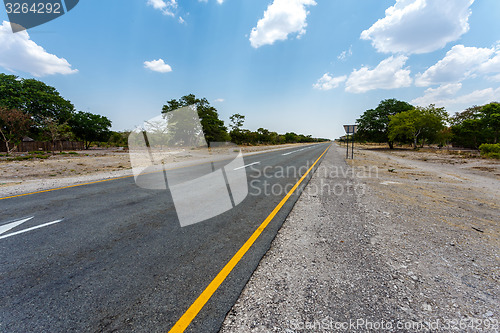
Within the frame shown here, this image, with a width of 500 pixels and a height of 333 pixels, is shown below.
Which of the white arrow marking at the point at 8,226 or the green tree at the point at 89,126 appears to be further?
the green tree at the point at 89,126

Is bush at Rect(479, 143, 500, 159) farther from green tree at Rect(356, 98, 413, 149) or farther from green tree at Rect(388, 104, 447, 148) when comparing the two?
green tree at Rect(356, 98, 413, 149)

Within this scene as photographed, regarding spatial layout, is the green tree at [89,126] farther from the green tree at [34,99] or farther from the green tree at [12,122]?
the green tree at [12,122]

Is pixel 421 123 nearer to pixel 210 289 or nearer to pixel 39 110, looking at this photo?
pixel 210 289

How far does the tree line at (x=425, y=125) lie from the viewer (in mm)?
32812

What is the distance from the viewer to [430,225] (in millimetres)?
3969

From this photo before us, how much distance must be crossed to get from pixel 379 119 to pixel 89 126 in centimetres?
7052

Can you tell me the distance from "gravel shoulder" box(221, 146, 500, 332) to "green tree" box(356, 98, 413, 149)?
45848 mm

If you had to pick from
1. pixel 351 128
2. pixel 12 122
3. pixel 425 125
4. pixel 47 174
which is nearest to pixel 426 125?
pixel 425 125

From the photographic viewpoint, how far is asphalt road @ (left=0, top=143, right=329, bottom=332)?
1.82 metres

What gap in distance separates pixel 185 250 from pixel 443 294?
3.34 m

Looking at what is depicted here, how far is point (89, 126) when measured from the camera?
4706cm

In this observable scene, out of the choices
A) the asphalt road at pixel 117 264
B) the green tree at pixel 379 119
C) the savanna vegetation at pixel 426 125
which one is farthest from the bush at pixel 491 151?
the asphalt road at pixel 117 264

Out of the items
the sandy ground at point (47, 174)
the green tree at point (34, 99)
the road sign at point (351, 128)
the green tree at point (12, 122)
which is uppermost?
the green tree at point (34, 99)

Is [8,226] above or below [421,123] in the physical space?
below
